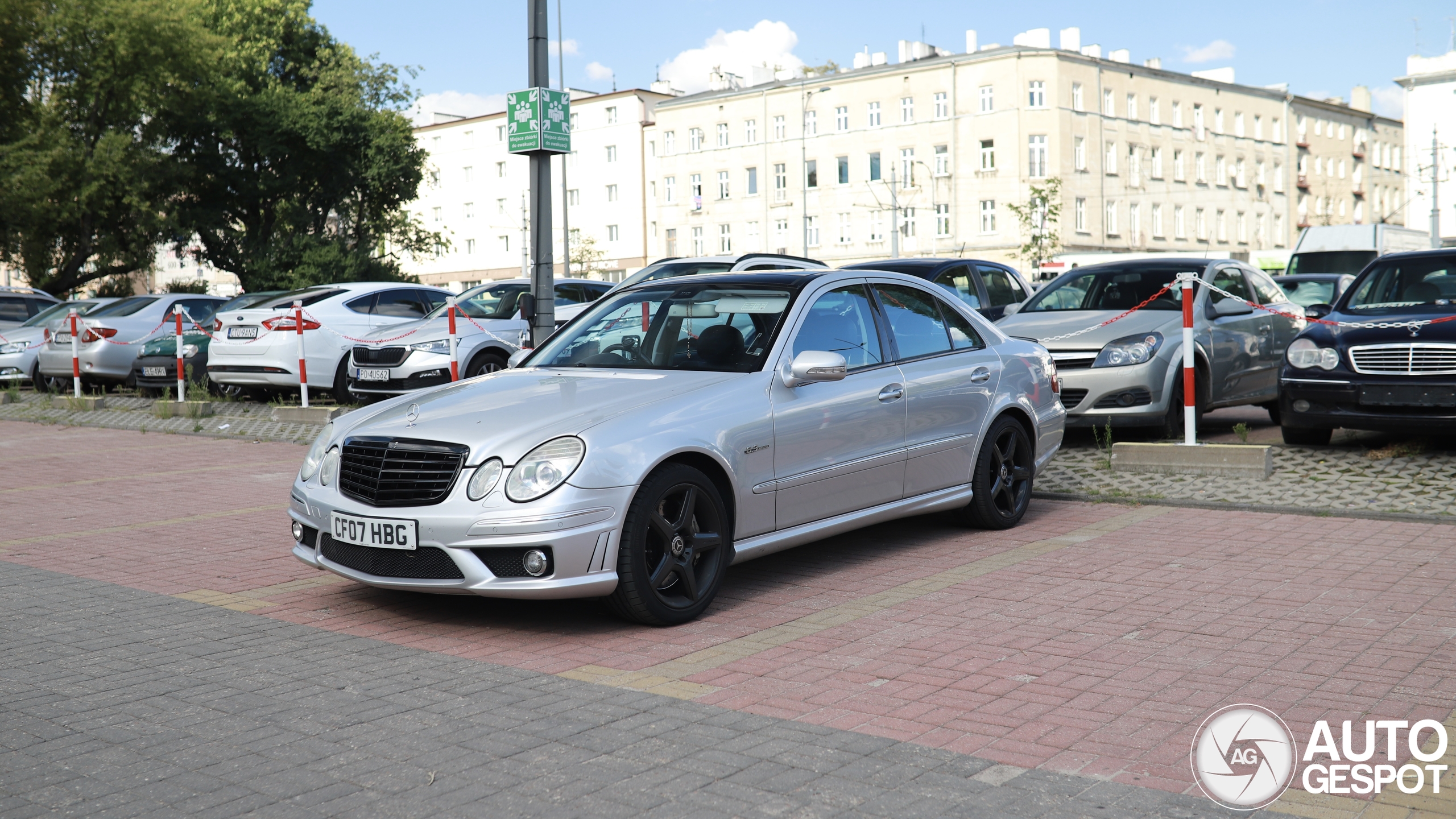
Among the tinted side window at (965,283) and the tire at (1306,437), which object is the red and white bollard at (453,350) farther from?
the tire at (1306,437)

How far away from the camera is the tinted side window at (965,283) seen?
549 inches

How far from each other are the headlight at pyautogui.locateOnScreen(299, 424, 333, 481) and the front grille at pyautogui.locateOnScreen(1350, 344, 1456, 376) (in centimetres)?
752

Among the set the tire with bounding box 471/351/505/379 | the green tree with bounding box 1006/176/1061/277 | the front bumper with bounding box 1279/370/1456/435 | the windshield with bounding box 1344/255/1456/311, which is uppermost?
the green tree with bounding box 1006/176/1061/277

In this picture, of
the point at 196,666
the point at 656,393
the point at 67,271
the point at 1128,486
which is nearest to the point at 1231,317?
the point at 1128,486

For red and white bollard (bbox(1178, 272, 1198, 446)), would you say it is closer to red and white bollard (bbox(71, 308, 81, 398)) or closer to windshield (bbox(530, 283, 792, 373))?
windshield (bbox(530, 283, 792, 373))

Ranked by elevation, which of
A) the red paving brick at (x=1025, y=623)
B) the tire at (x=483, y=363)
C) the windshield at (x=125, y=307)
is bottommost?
the red paving brick at (x=1025, y=623)

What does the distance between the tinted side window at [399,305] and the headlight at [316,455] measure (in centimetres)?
1057

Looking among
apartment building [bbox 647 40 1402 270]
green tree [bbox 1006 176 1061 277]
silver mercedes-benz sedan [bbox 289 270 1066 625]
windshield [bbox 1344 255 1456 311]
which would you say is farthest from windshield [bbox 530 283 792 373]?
apartment building [bbox 647 40 1402 270]

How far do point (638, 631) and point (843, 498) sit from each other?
56.7 inches

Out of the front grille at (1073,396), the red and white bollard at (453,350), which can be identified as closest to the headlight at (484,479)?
the front grille at (1073,396)

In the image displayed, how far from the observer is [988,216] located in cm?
6894

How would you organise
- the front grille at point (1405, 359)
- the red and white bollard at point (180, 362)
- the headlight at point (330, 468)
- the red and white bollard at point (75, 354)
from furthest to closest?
the red and white bollard at point (75, 354)
the red and white bollard at point (180, 362)
the front grille at point (1405, 359)
the headlight at point (330, 468)

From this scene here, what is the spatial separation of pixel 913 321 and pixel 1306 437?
4980 millimetres

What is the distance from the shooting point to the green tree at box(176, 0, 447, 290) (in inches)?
1692
